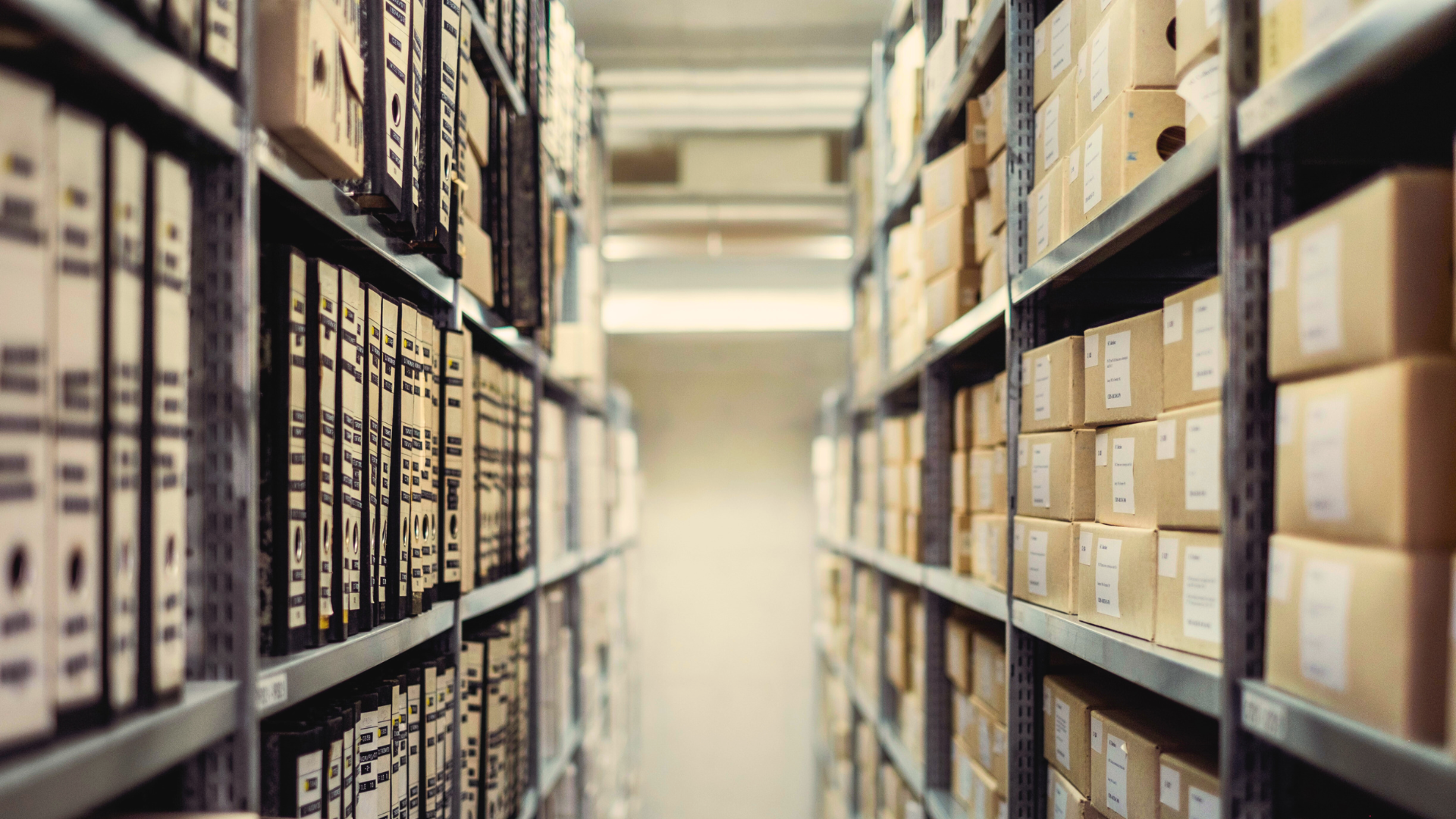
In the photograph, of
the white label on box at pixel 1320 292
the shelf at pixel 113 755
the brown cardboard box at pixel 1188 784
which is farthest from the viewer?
the brown cardboard box at pixel 1188 784

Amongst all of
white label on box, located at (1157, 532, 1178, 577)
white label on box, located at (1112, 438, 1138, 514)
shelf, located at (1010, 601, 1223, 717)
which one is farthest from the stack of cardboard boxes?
white label on box, located at (1112, 438, 1138, 514)

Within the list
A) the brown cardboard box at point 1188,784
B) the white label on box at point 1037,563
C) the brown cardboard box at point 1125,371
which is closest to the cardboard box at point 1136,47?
the brown cardboard box at point 1125,371

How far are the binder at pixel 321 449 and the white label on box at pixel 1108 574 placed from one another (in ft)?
3.20

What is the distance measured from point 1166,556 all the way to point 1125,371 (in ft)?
0.86

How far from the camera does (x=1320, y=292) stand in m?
0.76

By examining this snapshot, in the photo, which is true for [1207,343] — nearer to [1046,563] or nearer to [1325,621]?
[1325,621]

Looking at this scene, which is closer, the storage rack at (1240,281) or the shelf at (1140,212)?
the storage rack at (1240,281)

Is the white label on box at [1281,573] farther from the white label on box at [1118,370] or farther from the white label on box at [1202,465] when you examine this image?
the white label on box at [1118,370]

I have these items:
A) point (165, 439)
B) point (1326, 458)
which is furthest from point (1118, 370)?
point (165, 439)

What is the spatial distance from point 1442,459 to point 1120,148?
621 millimetres

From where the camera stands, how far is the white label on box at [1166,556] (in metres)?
1.07

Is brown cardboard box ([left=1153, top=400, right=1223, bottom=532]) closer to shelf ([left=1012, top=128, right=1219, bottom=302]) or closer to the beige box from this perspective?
the beige box

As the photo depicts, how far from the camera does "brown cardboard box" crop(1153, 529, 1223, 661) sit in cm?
98

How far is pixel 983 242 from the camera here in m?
1.91
